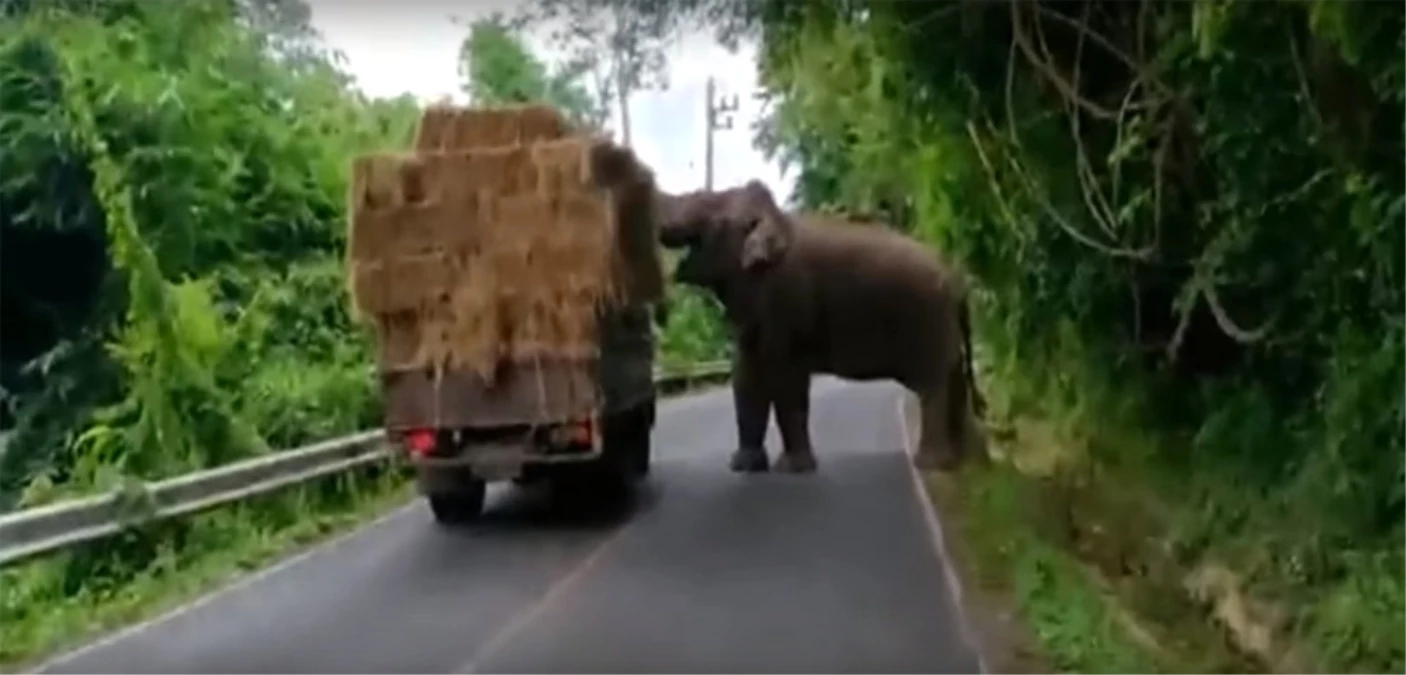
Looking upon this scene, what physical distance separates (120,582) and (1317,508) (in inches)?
286

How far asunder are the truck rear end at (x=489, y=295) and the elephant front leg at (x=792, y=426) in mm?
4928

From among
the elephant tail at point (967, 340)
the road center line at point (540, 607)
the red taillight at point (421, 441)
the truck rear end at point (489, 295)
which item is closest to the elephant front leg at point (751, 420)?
the elephant tail at point (967, 340)

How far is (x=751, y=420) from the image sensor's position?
23.1 meters

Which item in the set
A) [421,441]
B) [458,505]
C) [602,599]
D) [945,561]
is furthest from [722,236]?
[602,599]

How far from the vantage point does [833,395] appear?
43.6 meters

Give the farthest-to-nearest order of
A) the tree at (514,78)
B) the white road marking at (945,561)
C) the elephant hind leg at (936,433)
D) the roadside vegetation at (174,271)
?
the tree at (514,78)
the elephant hind leg at (936,433)
the roadside vegetation at (174,271)
the white road marking at (945,561)

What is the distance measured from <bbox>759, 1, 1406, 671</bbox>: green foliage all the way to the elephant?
90.4 inches

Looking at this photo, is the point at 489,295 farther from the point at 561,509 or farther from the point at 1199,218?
the point at 1199,218

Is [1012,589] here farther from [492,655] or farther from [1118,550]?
[492,655]

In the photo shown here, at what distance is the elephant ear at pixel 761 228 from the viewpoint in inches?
917

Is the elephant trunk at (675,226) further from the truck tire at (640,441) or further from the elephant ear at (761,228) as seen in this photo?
the truck tire at (640,441)

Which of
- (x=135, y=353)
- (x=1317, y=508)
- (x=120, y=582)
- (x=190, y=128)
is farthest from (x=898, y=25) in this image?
(x=190, y=128)

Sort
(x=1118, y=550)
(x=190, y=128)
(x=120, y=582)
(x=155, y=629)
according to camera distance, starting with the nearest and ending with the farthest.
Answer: (x=155, y=629) < (x=120, y=582) < (x=1118, y=550) < (x=190, y=128)

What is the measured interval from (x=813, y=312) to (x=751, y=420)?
1766mm
